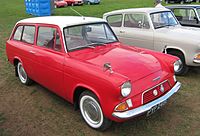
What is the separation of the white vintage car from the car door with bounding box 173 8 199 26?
1.85m

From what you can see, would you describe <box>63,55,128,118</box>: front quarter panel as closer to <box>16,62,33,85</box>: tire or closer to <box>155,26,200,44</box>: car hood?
<box>16,62,33,85</box>: tire

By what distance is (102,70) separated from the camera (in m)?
3.45

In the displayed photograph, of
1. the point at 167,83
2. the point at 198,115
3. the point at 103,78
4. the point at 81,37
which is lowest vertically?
the point at 198,115

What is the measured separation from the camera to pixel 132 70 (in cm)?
357

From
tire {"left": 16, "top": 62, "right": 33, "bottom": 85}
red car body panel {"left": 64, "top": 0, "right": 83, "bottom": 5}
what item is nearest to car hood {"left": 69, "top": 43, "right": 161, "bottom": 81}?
tire {"left": 16, "top": 62, "right": 33, "bottom": 85}

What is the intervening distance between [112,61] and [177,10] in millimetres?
6181

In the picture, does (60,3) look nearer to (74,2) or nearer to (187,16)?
(74,2)

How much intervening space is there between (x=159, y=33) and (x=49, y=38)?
312 centimetres

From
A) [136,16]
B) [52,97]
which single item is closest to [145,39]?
[136,16]

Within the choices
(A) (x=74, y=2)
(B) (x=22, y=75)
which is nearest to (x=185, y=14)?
(B) (x=22, y=75)

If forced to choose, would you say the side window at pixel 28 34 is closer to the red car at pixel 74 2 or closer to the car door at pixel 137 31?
the car door at pixel 137 31

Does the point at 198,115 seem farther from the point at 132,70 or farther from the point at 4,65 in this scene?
the point at 4,65

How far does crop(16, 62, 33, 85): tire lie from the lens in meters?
5.58

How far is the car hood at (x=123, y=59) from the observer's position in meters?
3.56
